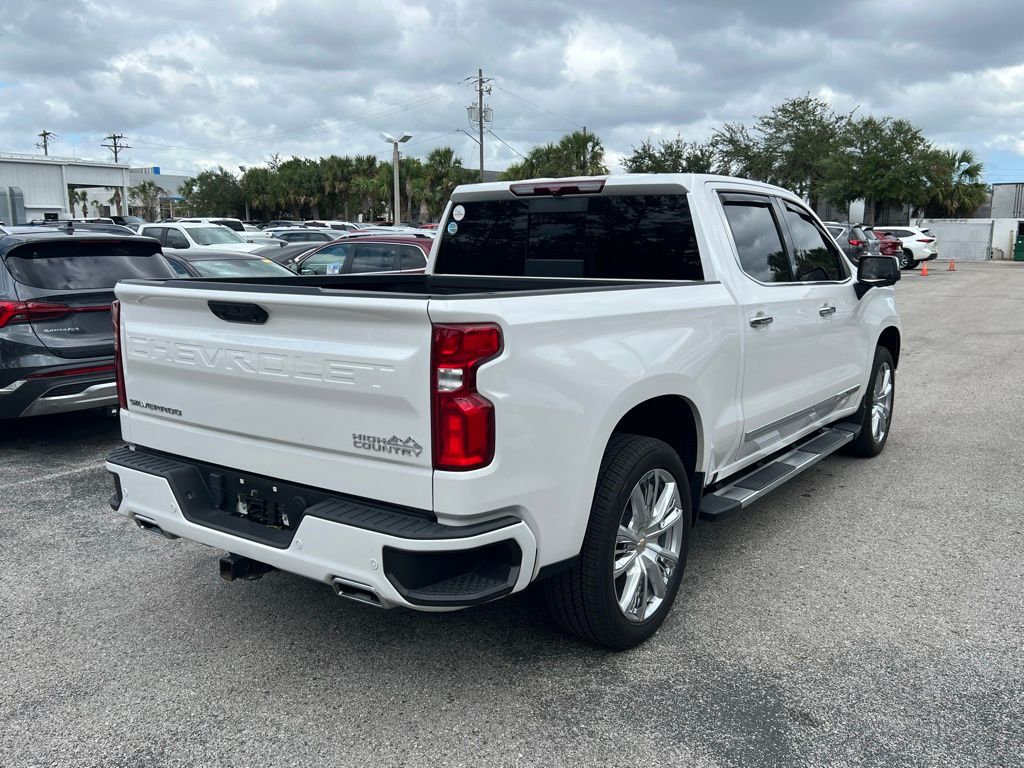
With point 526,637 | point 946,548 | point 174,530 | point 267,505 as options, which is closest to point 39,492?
point 174,530

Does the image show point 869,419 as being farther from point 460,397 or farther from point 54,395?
point 54,395

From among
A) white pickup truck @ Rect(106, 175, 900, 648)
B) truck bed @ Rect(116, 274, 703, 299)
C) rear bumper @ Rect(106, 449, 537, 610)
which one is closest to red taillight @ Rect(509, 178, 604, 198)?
white pickup truck @ Rect(106, 175, 900, 648)

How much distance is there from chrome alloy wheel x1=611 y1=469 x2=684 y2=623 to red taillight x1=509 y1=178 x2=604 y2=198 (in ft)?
5.21

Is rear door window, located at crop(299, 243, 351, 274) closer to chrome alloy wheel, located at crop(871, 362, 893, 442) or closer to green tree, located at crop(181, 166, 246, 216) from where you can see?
chrome alloy wheel, located at crop(871, 362, 893, 442)

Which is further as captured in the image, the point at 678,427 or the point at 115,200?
the point at 115,200

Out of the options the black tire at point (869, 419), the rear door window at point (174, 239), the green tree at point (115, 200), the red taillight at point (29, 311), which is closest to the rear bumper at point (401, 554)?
the black tire at point (869, 419)

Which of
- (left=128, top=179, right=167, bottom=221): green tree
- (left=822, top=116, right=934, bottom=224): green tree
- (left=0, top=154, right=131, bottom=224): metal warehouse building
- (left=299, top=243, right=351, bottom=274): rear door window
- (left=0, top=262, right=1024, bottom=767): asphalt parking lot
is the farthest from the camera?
(left=128, top=179, right=167, bottom=221): green tree

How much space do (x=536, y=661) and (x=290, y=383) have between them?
152 cm

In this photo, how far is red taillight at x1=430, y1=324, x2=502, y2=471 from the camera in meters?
2.75

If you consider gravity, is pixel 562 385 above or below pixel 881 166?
below

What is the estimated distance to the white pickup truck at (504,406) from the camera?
111 inches

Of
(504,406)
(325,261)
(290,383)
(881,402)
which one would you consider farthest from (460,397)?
(325,261)

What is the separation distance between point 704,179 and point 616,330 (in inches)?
57.7

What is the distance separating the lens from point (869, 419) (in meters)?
6.35
